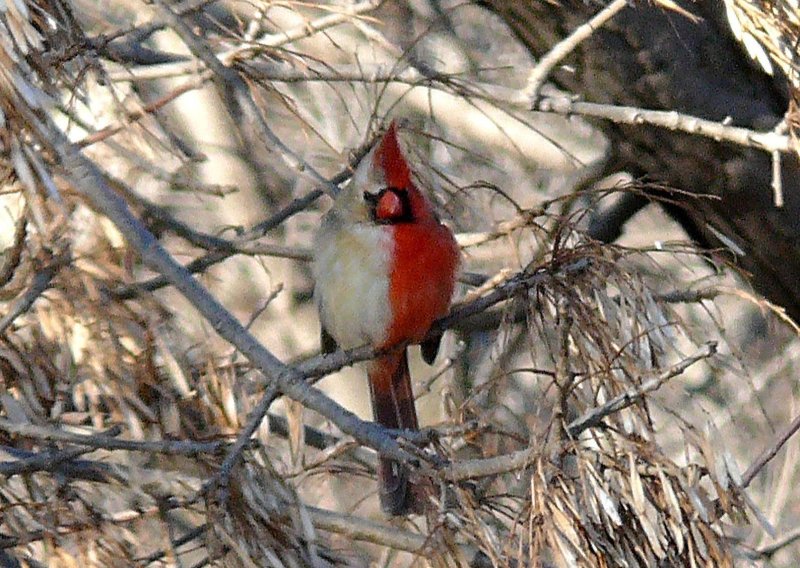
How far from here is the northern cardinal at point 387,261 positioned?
114 inches

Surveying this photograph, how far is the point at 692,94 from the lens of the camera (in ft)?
11.7

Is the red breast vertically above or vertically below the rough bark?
below

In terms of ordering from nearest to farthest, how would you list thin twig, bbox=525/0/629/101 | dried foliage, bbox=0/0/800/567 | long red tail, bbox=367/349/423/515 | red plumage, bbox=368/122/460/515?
dried foliage, bbox=0/0/800/567 < red plumage, bbox=368/122/460/515 < thin twig, bbox=525/0/629/101 < long red tail, bbox=367/349/423/515

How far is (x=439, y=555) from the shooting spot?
187cm

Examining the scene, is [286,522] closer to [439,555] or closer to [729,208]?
[439,555]

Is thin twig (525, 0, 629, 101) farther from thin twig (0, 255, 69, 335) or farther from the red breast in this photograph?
thin twig (0, 255, 69, 335)

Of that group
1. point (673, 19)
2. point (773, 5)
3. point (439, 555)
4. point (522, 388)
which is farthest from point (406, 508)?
point (522, 388)

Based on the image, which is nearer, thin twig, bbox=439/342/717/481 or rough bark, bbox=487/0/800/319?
thin twig, bbox=439/342/717/481

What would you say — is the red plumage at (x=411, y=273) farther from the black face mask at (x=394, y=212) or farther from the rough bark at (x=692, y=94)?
the rough bark at (x=692, y=94)

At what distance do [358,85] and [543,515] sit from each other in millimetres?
3694

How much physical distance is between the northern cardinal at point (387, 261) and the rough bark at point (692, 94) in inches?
30.0

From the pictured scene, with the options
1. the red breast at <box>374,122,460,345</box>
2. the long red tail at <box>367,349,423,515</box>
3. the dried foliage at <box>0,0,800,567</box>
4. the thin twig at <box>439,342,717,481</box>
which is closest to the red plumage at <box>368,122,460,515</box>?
the red breast at <box>374,122,460,345</box>

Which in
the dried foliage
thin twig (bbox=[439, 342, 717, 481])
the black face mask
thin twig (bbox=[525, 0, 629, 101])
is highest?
thin twig (bbox=[525, 0, 629, 101])

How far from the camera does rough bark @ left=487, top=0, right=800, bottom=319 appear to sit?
11.4ft
